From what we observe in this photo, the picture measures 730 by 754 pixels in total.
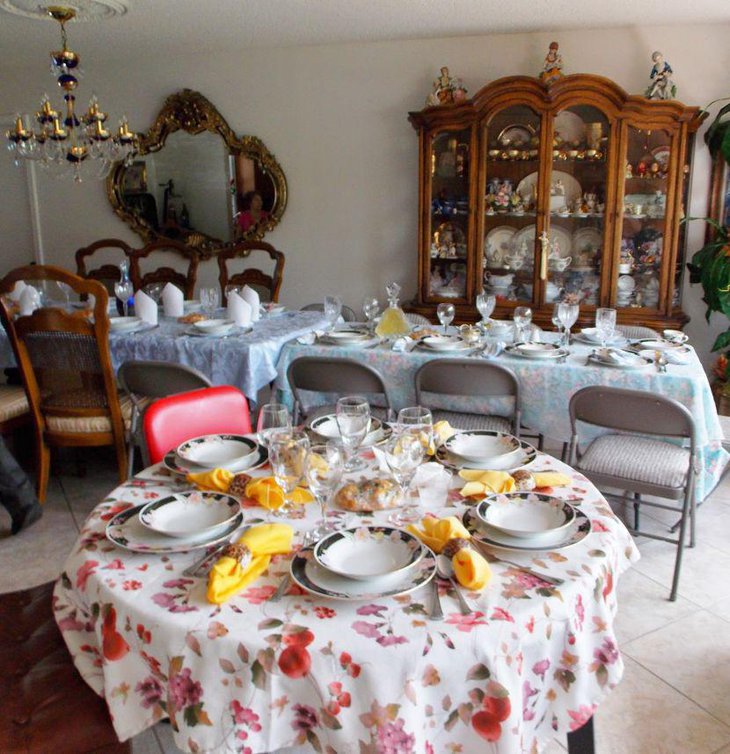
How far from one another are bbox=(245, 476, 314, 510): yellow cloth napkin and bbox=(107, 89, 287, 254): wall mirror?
4.01 meters

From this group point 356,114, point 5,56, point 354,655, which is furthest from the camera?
point 5,56

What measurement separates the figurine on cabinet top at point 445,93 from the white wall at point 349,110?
27 cm

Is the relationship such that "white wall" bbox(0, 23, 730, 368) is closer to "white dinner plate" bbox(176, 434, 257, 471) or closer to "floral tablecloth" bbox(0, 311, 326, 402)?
"floral tablecloth" bbox(0, 311, 326, 402)

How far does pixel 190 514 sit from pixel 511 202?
354cm

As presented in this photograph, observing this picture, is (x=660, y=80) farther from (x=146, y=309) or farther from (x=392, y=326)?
(x=146, y=309)

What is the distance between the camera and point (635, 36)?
4254 millimetres

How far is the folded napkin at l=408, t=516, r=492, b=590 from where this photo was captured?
1.08 meters

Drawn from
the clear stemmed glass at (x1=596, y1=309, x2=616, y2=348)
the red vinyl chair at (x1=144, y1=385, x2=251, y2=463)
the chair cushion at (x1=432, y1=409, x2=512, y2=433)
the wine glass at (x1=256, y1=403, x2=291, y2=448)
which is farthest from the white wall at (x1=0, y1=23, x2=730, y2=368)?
the wine glass at (x1=256, y1=403, x2=291, y2=448)

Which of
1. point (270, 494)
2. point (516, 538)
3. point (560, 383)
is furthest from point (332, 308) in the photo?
point (516, 538)

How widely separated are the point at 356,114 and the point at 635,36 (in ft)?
6.00

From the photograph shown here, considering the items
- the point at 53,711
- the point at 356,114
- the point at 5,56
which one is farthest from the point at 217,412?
the point at 5,56

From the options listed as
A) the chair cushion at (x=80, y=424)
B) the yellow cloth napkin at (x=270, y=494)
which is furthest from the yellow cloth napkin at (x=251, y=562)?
the chair cushion at (x=80, y=424)

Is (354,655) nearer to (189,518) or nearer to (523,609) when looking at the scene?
(523,609)

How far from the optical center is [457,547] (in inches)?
45.4
